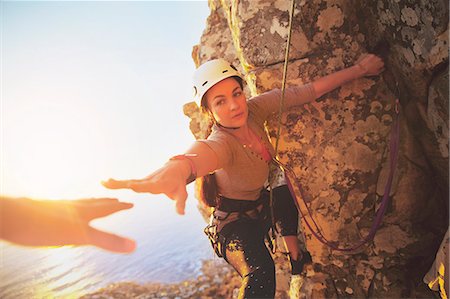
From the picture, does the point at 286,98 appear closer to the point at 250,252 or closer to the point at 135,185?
the point at 250,252

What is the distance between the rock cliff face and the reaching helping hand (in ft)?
9.20

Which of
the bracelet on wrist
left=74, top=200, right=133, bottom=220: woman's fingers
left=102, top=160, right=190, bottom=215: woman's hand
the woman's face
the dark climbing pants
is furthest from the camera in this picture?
the woman's face

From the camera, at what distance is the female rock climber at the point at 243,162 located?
279cm

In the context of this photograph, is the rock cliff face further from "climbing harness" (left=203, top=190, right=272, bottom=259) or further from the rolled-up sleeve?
"climbing harness" (left=203, top=190, right=272, bottom=259)

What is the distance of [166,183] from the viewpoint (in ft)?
5.94

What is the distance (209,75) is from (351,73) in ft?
5.84

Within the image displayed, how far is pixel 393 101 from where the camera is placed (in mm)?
3637

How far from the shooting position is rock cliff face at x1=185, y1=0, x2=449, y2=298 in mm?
3535

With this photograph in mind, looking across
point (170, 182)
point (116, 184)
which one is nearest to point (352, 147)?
point (170, 182)

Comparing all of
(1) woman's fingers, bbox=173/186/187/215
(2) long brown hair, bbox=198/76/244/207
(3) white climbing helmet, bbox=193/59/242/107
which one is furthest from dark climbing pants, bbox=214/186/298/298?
(1) woman's fingers, bbox=173/186/187/215

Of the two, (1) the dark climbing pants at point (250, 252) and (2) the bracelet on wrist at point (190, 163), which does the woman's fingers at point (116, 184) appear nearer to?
(2) the bracelet on wrist at point (190, 163)

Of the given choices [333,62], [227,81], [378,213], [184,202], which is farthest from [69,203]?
[378,213]

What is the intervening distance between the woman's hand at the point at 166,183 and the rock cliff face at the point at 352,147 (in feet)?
7.08

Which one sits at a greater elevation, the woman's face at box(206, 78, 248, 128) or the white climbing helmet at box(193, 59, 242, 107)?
the white climbing helmet at box(193, 59, 242, 107)
